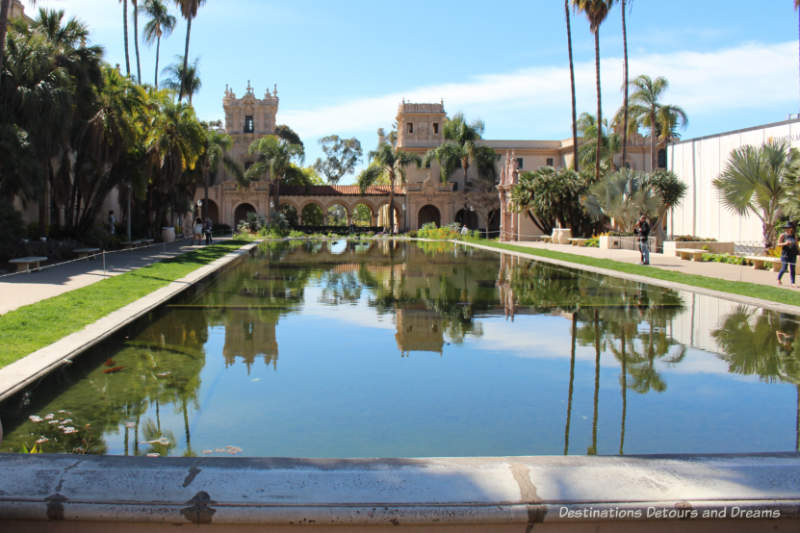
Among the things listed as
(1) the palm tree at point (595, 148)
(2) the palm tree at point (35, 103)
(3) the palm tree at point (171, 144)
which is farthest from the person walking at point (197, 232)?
(1) the palm tree at point (595, 148)

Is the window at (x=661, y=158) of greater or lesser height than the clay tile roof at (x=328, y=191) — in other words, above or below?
above

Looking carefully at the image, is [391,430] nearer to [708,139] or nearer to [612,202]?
[612,202]

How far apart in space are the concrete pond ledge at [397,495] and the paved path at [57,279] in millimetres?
8974

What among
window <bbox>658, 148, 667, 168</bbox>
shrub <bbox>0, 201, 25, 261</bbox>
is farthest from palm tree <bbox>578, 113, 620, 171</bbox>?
shrub <bbox>0, 201, 25, 261</bbox>

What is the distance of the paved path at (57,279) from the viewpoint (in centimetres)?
1297

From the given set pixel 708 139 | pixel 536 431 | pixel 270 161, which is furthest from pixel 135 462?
pixel 270 161

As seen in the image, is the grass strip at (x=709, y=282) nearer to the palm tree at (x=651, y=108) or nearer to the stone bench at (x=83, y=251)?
the stone bench at (x=83, y=251)

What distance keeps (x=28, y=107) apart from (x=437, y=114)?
169 ft

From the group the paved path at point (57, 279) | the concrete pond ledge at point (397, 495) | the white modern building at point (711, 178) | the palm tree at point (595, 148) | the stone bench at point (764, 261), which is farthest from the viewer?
the palm tree at point (595, 148)

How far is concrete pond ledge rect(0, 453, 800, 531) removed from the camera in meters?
3.03

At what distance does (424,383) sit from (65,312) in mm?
6670

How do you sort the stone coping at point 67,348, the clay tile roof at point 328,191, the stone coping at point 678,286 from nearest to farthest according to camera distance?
the stone coping at point 67,348 < the stone coping at point 678,286 < the clay tile roof at point 328,191

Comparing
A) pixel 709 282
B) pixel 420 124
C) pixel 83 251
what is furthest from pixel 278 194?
pixel 709 282

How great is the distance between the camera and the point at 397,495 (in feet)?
10.4
